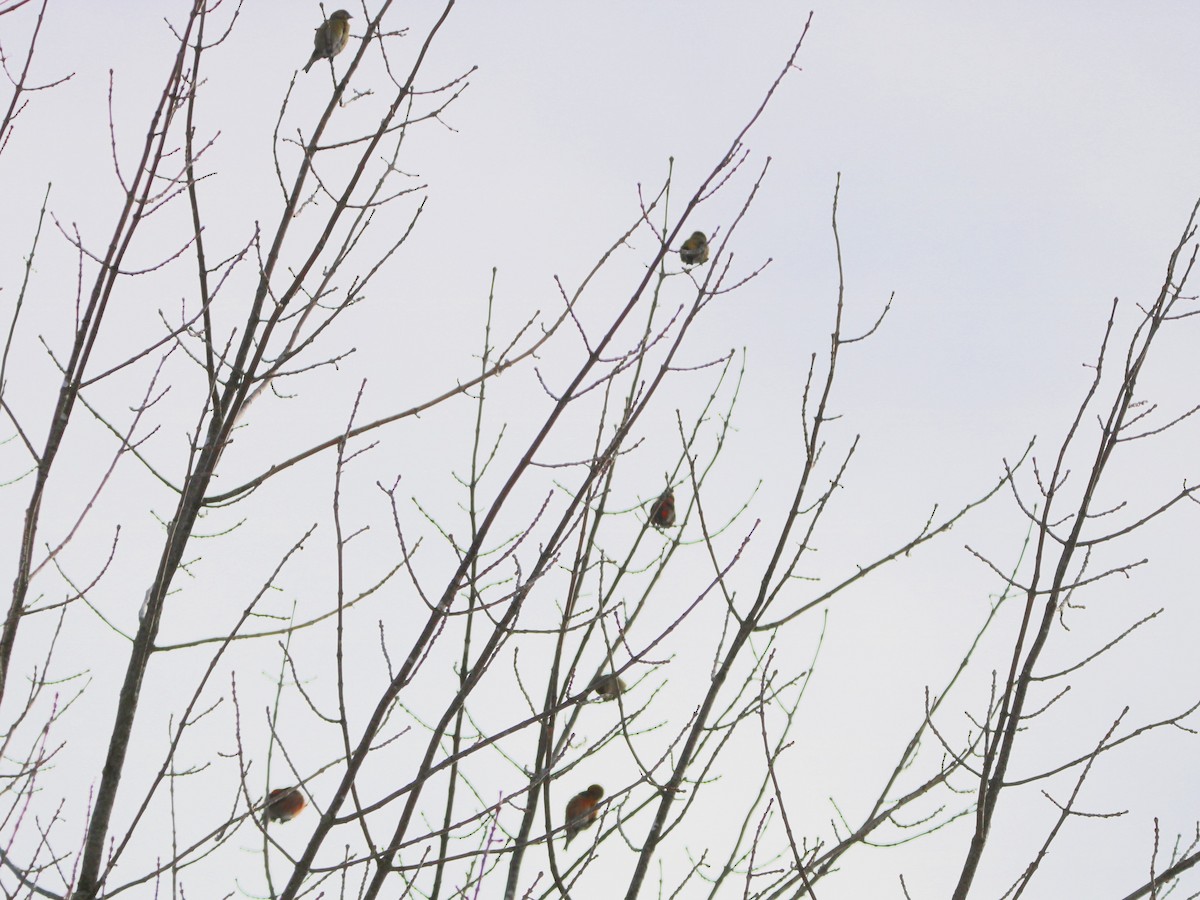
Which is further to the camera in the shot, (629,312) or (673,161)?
(673,161)

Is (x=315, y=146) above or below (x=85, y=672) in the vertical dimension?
above

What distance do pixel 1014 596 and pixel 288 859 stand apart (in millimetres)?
2347

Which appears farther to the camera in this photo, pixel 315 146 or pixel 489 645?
pixel 315 146

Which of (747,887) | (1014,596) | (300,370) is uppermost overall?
(300,370)

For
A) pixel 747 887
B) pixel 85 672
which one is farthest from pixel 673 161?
pixel 85 672

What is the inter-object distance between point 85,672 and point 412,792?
216 cm

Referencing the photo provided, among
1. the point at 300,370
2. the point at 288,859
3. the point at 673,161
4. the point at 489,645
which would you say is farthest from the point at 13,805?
the point at 673,161

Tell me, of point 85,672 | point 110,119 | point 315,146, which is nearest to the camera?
point 110,119

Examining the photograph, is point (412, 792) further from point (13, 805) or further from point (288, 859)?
point (13, 805)

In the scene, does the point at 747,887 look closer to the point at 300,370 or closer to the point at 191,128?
the point at 300,370

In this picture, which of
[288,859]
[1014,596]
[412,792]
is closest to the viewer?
[412,792]

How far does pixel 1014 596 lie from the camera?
392 centimetres

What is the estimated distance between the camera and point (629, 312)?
2.84 metres

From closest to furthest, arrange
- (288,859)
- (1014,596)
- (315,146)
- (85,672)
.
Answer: (288,859)
(315,146)
(1014,596)
(85,672)
